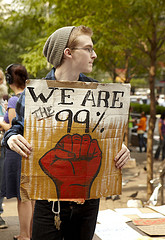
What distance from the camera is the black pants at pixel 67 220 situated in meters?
1.95

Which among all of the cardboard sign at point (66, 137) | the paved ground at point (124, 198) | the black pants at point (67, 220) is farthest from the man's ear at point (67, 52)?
the paved ground at point (124, 198)

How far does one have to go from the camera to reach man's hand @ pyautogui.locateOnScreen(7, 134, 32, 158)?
1832mm

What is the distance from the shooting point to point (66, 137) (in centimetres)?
189

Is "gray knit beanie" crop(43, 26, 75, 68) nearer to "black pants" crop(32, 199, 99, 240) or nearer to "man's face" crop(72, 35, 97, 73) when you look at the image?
"man's face" crop(72, 35, 97, 73)

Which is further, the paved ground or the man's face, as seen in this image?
the paved ground

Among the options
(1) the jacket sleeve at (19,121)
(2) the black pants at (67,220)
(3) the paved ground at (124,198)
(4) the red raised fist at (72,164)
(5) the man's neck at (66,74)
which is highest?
(5) the man's neck at (66,74)

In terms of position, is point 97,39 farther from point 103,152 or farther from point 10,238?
point 103,152

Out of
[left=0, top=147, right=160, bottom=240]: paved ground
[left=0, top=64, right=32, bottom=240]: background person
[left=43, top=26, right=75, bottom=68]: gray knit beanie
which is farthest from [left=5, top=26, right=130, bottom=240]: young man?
[left=0, top=147, right=160, bottom=240]: paved ground

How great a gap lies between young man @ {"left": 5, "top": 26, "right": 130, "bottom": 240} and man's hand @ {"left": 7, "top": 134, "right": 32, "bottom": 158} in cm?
8

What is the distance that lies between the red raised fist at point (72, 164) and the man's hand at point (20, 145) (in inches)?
3.2

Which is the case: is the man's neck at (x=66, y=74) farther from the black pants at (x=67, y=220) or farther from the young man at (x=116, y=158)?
the black pants at (x=67, y=220)

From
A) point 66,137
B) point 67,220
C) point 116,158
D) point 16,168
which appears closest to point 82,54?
point 66,137

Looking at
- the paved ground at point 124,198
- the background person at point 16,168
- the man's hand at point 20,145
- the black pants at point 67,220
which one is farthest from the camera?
the paved ground at point 124,198

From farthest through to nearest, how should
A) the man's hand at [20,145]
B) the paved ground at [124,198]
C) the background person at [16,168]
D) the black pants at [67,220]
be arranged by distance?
the paved ground at [124,198] → the background person at [16,168] → the black pants at [67,220] → the man's hand at [20,145]
